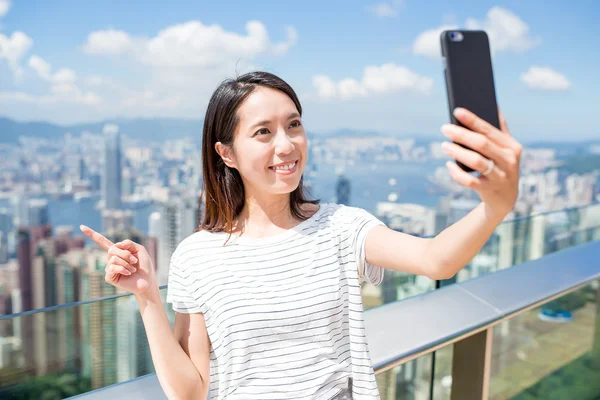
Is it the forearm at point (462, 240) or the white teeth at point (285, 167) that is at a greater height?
the white teeth at point (285, 167)

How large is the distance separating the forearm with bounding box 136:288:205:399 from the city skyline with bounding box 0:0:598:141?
68.0ft

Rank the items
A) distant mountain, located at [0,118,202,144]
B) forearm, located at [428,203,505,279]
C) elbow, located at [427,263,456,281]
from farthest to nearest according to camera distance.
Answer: distant mountain, located at [0,118,202,144] → elbow, located at [427,263,456,281] → forearm, located at [428,203,505,279]

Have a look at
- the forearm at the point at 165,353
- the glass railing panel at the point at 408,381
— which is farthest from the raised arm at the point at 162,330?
the glass railing panel at the point at 408,381

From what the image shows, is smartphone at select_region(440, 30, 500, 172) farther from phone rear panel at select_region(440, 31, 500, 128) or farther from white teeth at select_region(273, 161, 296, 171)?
white teeth at select_region(273, 161, 296, 171)

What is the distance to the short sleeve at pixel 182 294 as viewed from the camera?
0.99 m

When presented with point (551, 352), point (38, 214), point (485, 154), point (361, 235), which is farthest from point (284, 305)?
point (38, 214)

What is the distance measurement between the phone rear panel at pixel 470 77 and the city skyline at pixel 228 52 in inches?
823

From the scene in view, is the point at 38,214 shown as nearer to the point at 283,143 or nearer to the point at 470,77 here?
the point at 283,143

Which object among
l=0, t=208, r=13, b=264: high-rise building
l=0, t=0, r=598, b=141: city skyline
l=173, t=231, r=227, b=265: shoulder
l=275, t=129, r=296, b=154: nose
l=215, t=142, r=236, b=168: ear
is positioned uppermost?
l=0, t=0, r=598, b=141: city skyline

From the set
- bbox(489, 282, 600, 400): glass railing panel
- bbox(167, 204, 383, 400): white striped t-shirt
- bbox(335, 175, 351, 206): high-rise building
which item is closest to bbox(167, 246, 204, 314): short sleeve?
bbox(167, 204, 383, 400): white striped t-shirt

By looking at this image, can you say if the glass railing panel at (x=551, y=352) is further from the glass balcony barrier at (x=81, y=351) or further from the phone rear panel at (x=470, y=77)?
the phone rear panel at (x=470, y=77)

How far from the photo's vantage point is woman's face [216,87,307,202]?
39.3 inches

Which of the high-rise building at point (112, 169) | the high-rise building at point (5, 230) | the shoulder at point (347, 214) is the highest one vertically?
the shoulder at point (347, 214)

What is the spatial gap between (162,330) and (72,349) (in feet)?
1.29
